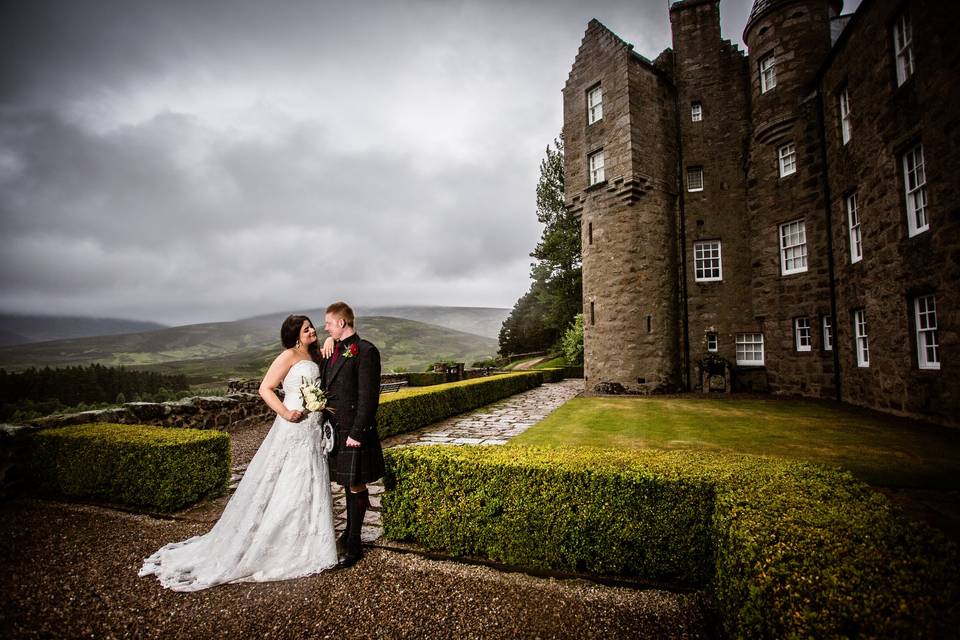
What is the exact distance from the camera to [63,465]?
6004 mm

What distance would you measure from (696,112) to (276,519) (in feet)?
69.7

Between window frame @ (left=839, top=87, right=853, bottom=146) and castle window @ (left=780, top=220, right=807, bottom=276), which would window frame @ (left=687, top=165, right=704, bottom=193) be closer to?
castle window @ (left=780, top=220, right=807, bottom=276)

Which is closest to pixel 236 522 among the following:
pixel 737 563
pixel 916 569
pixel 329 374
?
pixel 329 374

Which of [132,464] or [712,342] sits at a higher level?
[712,342]

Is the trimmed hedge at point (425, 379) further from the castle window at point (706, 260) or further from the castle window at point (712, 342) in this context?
the castle window at point (706, 260)

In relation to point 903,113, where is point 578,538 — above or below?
below

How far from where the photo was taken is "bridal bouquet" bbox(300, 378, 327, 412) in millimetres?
4031

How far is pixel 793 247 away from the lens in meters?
14.8

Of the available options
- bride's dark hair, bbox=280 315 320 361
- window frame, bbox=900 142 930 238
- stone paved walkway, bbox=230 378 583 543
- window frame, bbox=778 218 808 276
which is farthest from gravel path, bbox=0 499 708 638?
window frame, bbox=778 218 808 276

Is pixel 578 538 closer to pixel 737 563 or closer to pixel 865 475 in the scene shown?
pixel 737 563

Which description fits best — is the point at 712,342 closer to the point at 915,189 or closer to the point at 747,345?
the point at 747,345

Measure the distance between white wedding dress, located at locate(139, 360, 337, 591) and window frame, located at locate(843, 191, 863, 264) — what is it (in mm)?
15388

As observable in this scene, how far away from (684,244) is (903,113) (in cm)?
816

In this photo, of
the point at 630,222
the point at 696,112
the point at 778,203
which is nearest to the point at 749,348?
the point at 778,203
